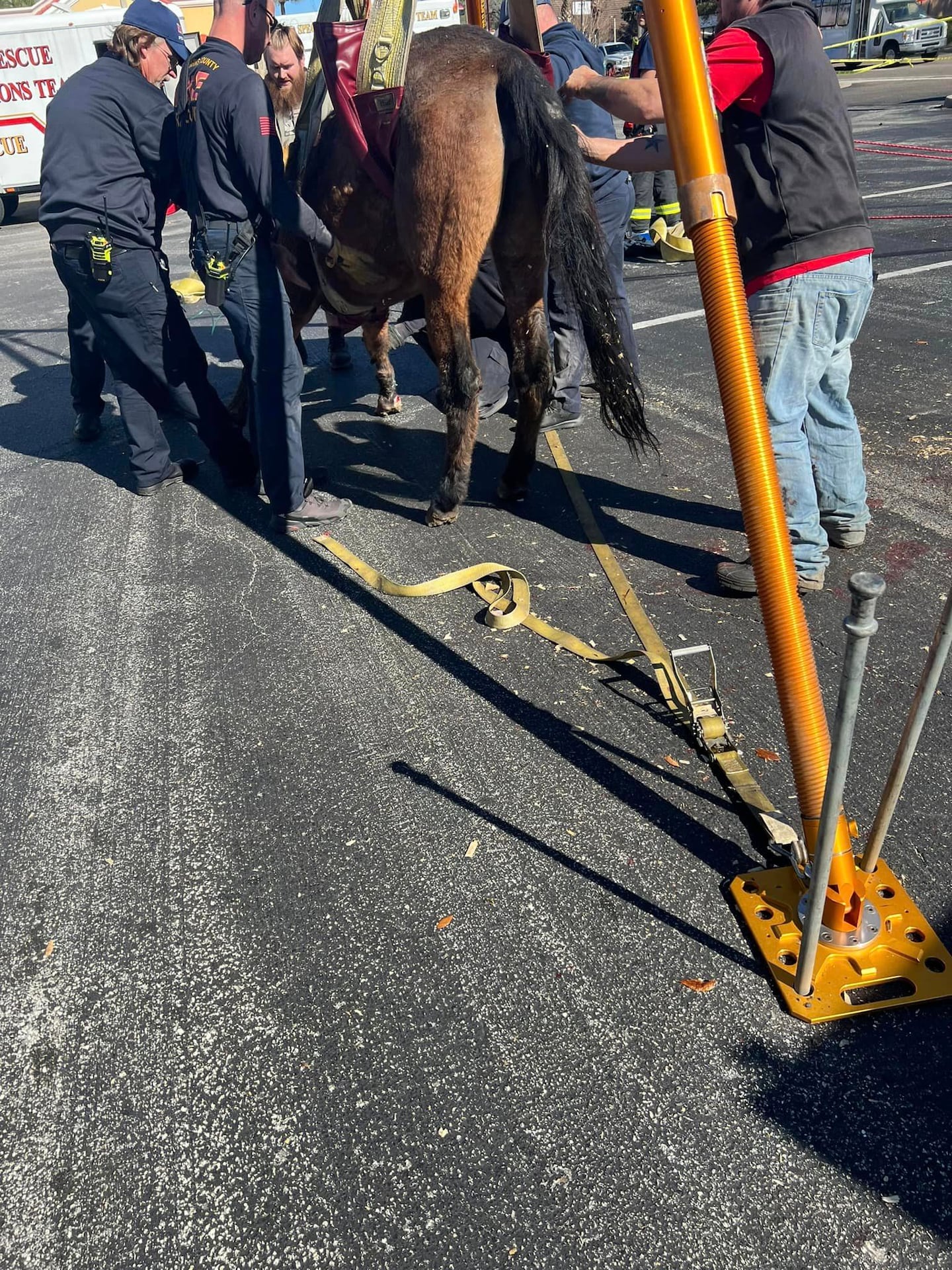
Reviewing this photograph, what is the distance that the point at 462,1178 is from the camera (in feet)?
5.71

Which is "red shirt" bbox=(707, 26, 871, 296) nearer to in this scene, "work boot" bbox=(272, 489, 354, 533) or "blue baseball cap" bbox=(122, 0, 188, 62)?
"work boot" bbox=(272, 489, 354, 533)

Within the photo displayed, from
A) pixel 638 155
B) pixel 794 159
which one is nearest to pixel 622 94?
pixel 638 155

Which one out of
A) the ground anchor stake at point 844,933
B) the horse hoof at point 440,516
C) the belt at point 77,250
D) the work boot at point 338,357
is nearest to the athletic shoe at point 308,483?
the horse hoof at point 440,516

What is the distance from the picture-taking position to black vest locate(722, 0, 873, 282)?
2.99 metres

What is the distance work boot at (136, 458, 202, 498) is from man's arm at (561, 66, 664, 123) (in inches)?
124

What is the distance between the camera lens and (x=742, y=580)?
3.56m

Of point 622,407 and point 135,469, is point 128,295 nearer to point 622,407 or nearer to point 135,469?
point 135,469

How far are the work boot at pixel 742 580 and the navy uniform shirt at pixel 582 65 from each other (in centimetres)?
234

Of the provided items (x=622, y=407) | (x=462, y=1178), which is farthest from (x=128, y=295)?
(x=462, y=1178)

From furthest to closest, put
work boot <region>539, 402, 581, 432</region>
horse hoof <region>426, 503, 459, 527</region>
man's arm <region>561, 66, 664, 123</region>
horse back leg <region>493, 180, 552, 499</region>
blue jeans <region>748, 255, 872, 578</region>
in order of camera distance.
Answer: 1. work boot <region>539, 402, 581, 432</region>
2. horse hoof <region>426, 503, 459, 527</region>
3. horse back leg <region>493, 180, 552, 499</region>
4. blue jeans <region>748, 255, 872, 578</region>
5. man's arm <region>561, 66, 664, 123</region>

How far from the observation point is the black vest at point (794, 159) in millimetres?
2992

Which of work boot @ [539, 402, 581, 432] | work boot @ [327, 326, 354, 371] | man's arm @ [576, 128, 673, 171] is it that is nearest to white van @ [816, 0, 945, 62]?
work boot @ [327, 326, 354, 371]

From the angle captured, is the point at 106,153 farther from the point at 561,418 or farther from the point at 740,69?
the point at 740,69

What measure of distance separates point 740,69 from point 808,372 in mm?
1046
